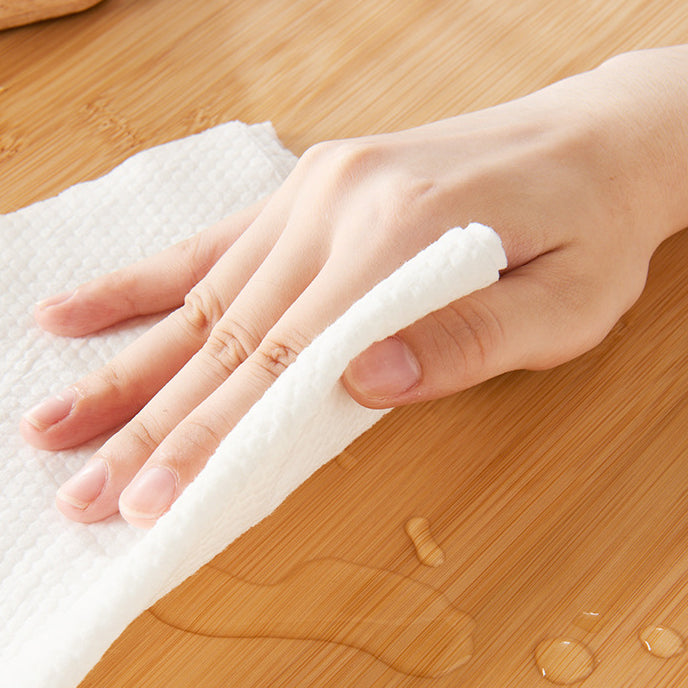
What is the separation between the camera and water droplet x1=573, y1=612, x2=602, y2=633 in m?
0.45

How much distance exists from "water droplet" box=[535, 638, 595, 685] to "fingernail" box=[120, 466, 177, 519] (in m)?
0.24

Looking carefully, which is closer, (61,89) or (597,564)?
(597,564)

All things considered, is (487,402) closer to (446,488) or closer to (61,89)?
(446,488)

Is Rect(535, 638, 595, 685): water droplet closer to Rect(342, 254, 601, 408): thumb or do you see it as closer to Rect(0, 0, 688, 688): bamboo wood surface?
Rect(0, 0, 688, 688): bamboo wood surface

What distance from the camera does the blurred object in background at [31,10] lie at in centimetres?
77

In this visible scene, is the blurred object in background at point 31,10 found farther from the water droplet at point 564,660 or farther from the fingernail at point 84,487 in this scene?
the water droplet at point 564,660

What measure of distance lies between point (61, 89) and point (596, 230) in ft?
1.74

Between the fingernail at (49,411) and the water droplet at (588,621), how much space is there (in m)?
0.36

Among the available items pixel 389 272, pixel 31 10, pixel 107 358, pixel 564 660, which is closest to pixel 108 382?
pixel 107 358

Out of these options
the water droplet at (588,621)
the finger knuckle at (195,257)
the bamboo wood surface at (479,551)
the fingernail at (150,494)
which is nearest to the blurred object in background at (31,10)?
the bamboo wood surface at (479,551)

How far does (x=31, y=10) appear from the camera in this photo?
78cm

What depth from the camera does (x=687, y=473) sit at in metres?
0.50

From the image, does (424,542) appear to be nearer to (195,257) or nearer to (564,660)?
(564,660)

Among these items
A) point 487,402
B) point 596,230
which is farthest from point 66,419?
point 596,230
